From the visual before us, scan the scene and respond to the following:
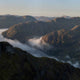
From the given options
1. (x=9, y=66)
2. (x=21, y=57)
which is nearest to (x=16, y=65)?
(x=9, y=66)

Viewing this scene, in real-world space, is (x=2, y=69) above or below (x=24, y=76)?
above

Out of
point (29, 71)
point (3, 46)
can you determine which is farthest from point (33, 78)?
point (3, 46)

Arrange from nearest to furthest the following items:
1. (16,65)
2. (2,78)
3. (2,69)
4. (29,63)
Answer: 1. (2,78)
2. (2,69)
3. (16,65)
4. (29,63)

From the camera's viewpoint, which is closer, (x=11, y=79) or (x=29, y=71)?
(x=11, y=79)

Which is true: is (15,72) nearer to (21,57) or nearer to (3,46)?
(21,57)

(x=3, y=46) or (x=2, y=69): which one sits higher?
(x=3, y=46)

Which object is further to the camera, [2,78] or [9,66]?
[9,66]

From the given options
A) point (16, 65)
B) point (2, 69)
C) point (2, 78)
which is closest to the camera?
point (2, 78)

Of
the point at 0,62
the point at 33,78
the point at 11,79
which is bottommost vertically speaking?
the point at 33,78

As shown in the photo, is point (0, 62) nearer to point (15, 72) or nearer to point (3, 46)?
point (15, 72)
